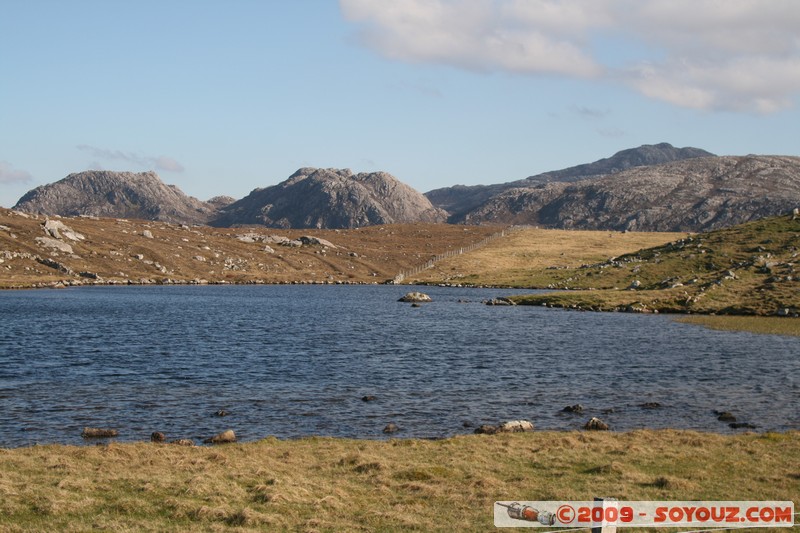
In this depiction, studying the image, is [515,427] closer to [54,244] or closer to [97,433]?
[97,433]

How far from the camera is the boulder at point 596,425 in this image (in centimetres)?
3809

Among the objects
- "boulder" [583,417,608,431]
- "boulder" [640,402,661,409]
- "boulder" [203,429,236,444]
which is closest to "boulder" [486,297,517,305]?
"boulder" [640,402,661,409]

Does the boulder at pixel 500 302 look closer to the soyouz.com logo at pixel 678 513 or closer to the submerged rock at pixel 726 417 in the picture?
the submerged rock at pixel 726 417

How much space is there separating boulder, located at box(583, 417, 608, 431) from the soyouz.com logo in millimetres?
14477

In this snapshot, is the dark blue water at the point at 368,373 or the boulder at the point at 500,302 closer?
the dark blue water at the point at 368,373

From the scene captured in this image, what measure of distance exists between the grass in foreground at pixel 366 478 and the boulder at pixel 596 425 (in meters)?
2.41

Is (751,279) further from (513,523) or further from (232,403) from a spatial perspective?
(513,523)

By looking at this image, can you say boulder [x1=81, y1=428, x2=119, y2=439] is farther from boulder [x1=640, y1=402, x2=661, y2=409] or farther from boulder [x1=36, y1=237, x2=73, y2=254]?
boulder [x1=36, y1=237, x2=73, y2=254]

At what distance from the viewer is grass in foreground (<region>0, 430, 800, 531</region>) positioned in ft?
72.4

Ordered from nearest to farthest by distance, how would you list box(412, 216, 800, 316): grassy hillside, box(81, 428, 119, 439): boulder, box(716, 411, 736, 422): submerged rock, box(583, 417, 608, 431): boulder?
box(81, 428, 119, 439): boulder
box(583, 417, 608, 431): boulder
box(716, 411, 736, 422): submerged rock
box(412, 216, 800, 316): grassy hillside

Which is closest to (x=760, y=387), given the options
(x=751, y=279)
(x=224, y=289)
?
(x=751, y=279)

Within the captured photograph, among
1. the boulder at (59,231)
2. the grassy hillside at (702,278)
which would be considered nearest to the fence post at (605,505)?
the grassy hillside at (702,278)

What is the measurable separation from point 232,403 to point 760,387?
111 ft

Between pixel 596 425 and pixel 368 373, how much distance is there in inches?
886
